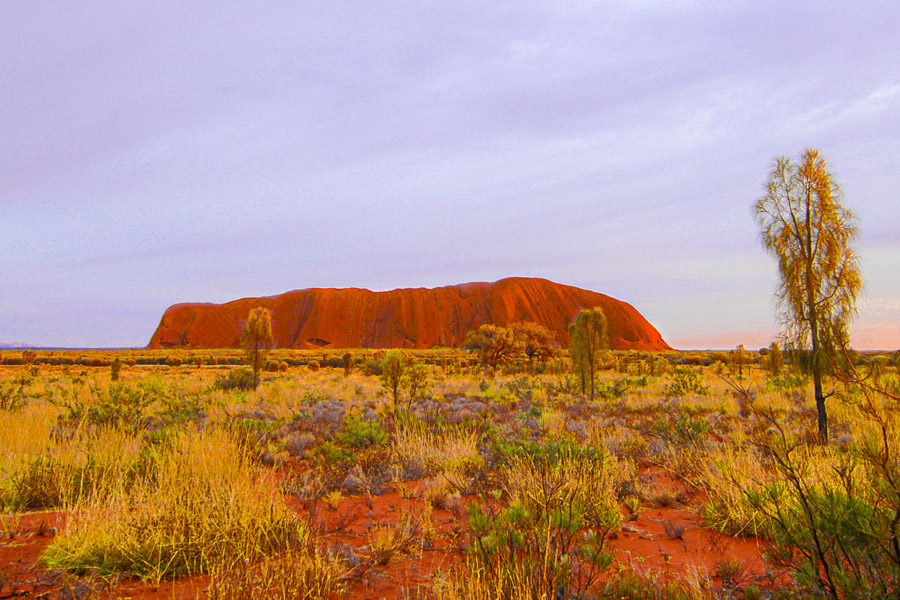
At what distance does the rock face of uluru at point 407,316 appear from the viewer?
95.2 metres

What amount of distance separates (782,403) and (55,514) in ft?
55.0

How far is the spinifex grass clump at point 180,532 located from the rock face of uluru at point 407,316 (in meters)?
87.6

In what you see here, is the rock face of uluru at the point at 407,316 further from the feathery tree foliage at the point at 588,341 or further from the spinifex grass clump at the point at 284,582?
the spinifex grass clump at the point at 284,582

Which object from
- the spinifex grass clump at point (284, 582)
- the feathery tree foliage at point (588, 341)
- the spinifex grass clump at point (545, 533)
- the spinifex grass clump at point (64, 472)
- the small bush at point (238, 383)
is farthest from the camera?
the small bush at point (238, 383)

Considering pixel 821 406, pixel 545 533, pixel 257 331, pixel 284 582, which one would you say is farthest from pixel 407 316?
pixel 284 582

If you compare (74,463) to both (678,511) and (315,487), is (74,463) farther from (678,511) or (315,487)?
(678,511)

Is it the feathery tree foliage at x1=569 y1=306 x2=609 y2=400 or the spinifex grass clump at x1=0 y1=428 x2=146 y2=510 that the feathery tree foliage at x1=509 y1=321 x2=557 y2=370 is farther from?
the spinifex grass clump at x1=0 y1=428 x2=146 y2=510

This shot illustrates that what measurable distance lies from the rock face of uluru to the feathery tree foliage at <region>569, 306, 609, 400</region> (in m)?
73.8

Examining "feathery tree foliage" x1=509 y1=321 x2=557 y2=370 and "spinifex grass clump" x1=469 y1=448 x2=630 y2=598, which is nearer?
"spinifex grass clump" x1=469 y1=448 x2=630 y2=598

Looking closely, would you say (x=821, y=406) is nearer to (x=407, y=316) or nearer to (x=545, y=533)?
(x=545, y=533)

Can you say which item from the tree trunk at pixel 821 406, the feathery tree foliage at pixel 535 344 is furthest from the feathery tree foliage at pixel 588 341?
the feathery tree foliage at pixel 535 344

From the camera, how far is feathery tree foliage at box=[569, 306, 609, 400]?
16.8m

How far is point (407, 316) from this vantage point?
325 feet

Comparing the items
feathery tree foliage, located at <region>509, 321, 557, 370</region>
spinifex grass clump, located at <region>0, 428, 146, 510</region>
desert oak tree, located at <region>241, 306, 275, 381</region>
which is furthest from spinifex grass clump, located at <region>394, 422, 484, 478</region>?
feathery tree foliage, located at <region>509, 321, 557, 370</region>
